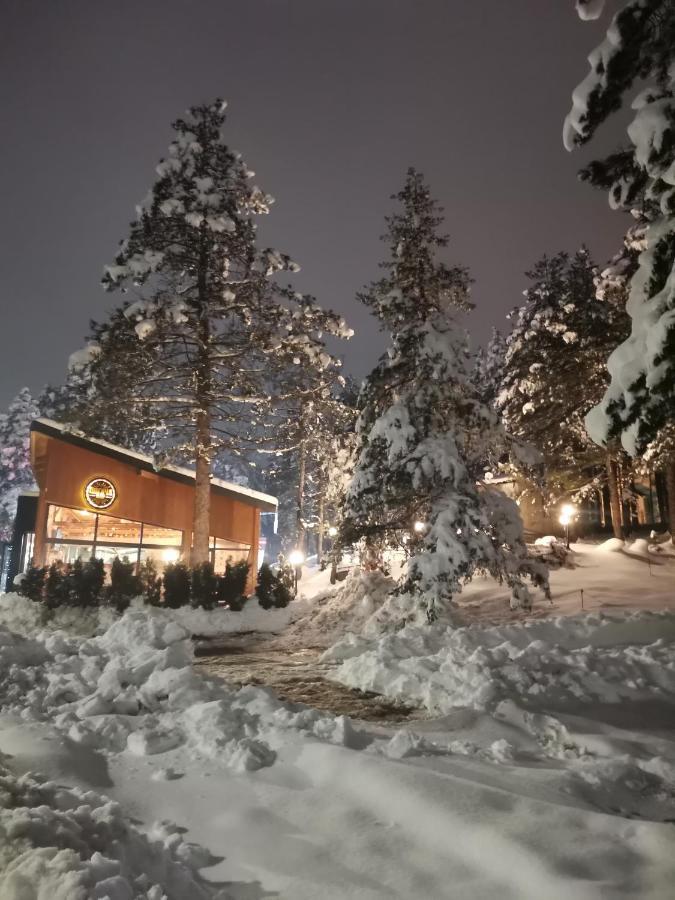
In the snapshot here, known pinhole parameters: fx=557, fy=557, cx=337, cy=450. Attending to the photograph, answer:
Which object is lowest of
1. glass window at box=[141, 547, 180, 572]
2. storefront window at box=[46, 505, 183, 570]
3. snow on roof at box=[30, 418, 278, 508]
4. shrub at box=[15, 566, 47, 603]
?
shrub at box=[15, 566, 47, 603]

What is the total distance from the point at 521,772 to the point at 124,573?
16.6m

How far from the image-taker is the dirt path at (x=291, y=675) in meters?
7.27

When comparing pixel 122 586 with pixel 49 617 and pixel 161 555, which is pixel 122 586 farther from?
pixel 161 555

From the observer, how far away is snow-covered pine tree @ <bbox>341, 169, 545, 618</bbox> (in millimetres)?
12586

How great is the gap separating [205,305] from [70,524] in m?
10.5

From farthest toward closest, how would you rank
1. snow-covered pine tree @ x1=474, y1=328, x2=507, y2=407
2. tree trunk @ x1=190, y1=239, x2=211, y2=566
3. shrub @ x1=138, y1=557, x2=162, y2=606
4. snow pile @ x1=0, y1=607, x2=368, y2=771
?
snow-covered pine tree @ x1=474, y1=328, x2=507, y2=407
tree trunk @ x1=190, y1=239, x2=211, y2=566
shrub @ x1=138, y1=557, x2=162, y2=606
snow pile @ x1=0, y1=607, x2=368, y2=771

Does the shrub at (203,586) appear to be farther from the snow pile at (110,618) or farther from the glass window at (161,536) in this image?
the glass window at (161,536)

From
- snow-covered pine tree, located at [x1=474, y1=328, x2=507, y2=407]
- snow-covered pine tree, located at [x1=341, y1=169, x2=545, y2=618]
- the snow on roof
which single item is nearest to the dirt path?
snow-covered pine tree, located at [x1=341, y1=169, x2=545, y2=618]

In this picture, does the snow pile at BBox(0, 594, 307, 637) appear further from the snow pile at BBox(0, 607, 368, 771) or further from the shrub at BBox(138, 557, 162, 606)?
the snow pile at BBox(0, 607, 368, 771)

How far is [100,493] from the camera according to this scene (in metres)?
22.8

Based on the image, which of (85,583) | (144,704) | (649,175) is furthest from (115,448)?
(649,175)

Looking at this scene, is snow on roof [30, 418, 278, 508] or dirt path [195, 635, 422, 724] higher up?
snow on roof [30, 418, 278, 508]

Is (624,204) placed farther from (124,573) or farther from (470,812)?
(124,573)

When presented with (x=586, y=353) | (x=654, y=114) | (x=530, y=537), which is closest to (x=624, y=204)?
(x=654, y=114)
